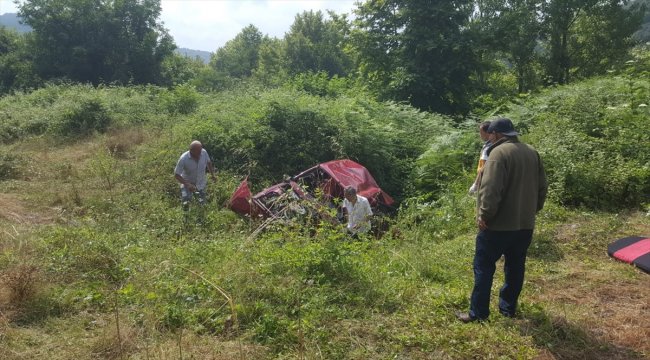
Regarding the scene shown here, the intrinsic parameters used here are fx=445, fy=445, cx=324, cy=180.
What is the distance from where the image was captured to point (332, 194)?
8.37 metres

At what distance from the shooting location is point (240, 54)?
62094 millimetres

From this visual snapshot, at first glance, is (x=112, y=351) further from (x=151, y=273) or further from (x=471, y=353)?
(x=471, y=353)

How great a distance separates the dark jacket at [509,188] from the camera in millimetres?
3656

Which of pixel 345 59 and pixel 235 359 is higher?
pixel 345 59

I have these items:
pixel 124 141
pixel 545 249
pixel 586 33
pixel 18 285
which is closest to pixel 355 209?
pixel 545 249

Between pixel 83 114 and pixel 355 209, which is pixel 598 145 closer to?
pixel 355 209

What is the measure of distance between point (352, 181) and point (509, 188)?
496 centimetres

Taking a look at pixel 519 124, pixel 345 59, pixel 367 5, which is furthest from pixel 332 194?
pixel 345 59

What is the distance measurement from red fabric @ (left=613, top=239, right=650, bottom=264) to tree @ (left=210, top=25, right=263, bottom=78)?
55.2 metres

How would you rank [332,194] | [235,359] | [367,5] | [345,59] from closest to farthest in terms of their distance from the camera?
1. [235,359]
2. [332,194]
3. [367,5]
4. [345,59]

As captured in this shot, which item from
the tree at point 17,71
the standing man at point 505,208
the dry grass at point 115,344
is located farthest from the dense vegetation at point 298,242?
the tree at point 17,71

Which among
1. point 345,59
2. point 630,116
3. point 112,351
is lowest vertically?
point 112,351

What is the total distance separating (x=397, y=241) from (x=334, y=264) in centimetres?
178

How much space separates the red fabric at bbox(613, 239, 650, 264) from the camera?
201 inches
